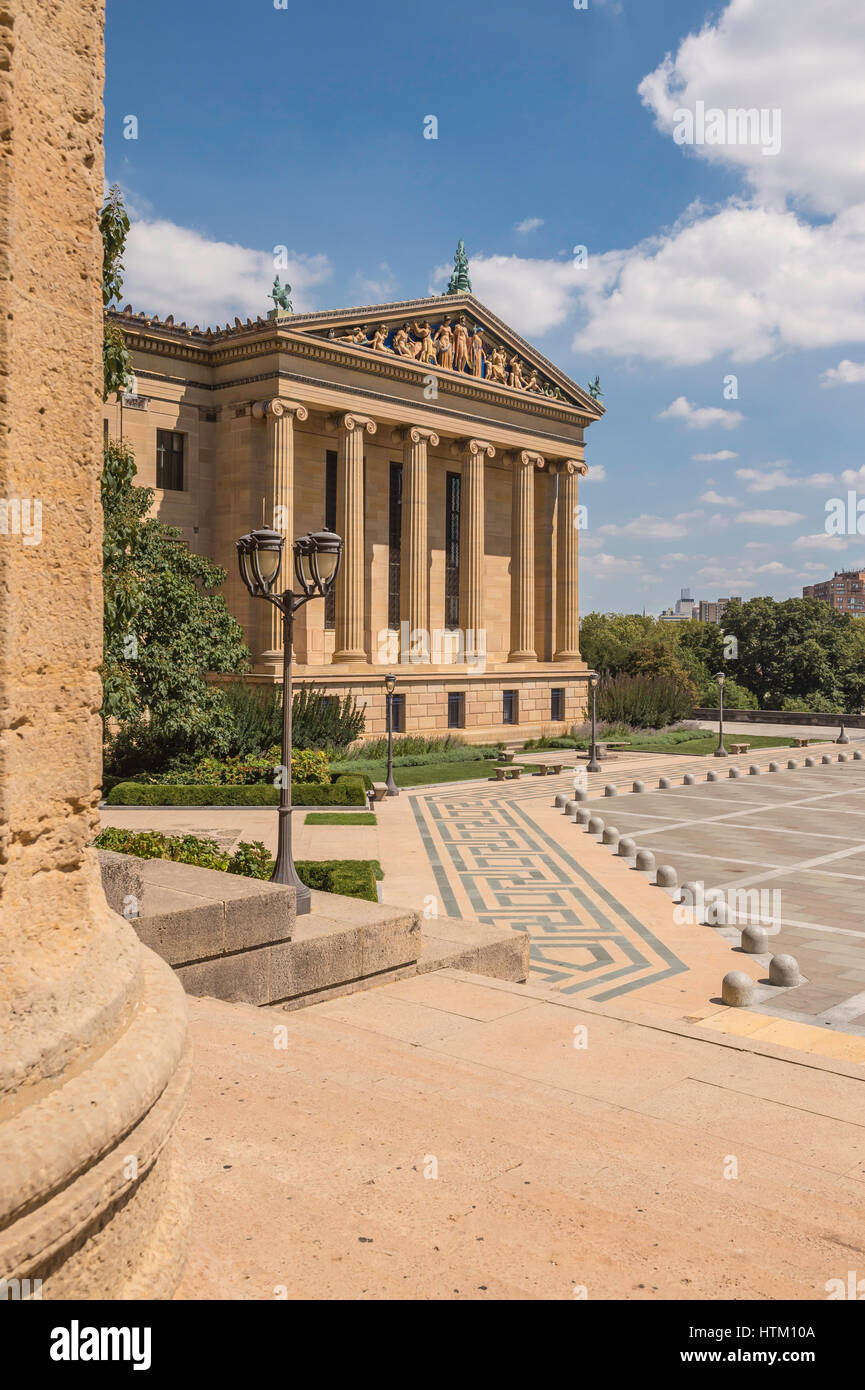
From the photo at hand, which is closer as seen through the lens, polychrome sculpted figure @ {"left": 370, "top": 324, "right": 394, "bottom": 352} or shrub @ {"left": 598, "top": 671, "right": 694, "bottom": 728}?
polychrome sculpted figure @ {"left": 370, "top": 324, "right": 394, "bottom": 352}

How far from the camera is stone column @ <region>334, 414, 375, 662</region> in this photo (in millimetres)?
36812

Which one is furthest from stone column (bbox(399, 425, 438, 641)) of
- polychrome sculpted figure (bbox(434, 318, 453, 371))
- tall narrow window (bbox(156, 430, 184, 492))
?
tall narrow window (bbox(156, 430, 184, 492))

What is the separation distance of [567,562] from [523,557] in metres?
3.08

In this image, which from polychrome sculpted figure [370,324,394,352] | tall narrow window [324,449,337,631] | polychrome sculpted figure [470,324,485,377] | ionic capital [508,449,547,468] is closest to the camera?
polychrome sculpted figure [370,324,394,352]

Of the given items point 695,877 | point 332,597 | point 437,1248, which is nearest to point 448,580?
point 332,597

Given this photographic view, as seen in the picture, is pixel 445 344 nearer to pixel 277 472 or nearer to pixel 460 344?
pixel 460 344

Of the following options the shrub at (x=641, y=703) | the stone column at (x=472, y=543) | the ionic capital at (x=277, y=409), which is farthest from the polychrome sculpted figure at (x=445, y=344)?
the shrub at (x=641, y=703)

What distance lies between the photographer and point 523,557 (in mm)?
44906

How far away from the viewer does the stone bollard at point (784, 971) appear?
1109 centimetres

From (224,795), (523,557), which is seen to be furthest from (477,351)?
(224,795)

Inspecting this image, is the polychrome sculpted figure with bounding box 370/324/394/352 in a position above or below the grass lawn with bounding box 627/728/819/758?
above

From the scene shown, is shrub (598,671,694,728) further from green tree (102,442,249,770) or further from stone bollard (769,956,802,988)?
stone bollard (769,956,802,988)

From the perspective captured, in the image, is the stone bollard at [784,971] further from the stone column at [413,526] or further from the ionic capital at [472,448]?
the ionic capital at [472,448]

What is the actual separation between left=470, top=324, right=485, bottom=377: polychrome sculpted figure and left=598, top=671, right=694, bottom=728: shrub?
15776mm
